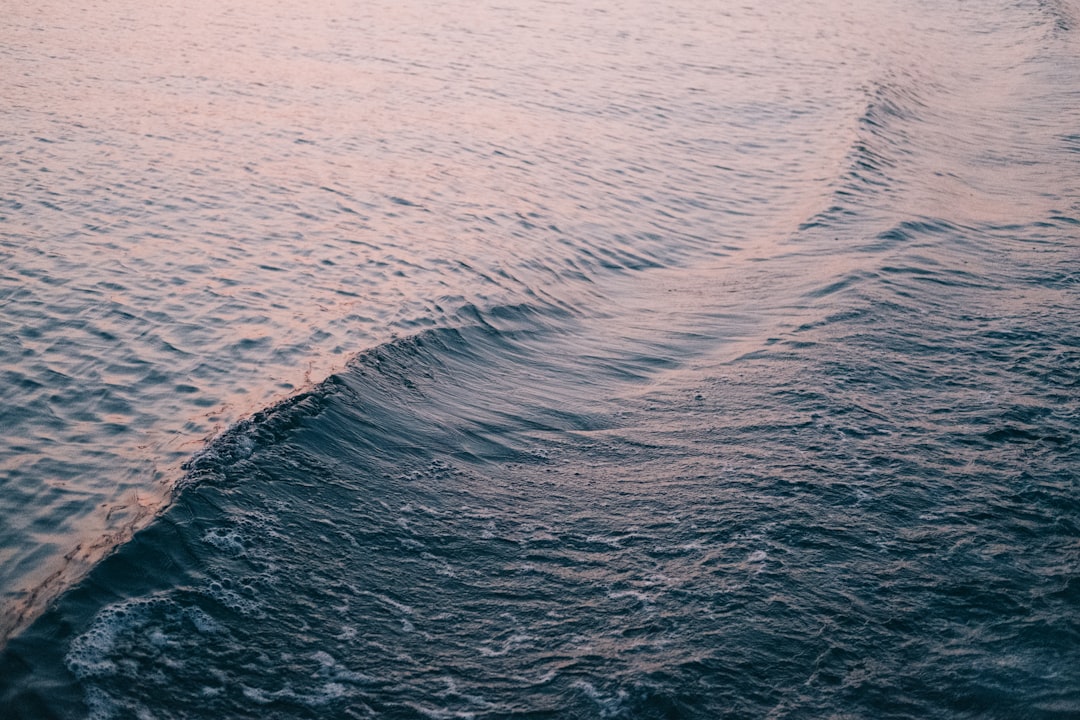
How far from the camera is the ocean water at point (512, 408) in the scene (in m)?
6.12

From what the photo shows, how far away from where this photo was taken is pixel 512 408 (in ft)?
Answer: 30.6

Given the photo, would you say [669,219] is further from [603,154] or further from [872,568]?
[872,568]

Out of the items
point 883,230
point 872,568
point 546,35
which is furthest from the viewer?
point 546,35

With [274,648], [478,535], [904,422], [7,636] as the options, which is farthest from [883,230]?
[7,636]

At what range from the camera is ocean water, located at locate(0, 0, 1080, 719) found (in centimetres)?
612

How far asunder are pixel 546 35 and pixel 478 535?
21315 millimetres

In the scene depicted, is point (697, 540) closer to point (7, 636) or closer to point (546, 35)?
point (7, 636)

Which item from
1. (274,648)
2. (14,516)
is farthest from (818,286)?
(14,516)

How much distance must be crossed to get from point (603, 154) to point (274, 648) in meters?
13.2

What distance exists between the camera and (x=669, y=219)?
15.4m

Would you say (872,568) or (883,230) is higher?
(883,230)

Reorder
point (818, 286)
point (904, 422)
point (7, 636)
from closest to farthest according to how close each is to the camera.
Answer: point (7, 636) < point (904, 422) < point (818, 286)

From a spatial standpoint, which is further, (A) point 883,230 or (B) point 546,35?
(B) point 546,35

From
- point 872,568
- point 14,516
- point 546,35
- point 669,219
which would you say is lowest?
point 872,568
